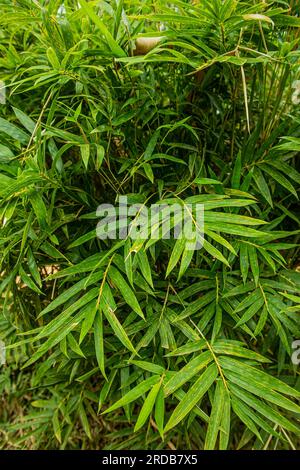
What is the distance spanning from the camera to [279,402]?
1.77 ft

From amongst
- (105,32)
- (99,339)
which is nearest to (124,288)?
(99,339)

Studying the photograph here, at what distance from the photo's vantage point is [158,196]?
766 millimetres

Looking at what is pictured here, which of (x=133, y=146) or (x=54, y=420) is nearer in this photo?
(x=133, y=146)

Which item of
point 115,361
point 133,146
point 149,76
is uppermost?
point 149,76

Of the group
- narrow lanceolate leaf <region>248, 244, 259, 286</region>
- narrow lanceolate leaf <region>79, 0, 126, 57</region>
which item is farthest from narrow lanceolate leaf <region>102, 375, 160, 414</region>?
narrow lanceolate leaf <region>79, 0, 126, 57</region>

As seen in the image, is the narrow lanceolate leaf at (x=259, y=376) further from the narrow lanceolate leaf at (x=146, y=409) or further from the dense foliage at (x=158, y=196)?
the narrow lanceolate leaf at (x=146, y=409)

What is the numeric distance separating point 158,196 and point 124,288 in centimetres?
22

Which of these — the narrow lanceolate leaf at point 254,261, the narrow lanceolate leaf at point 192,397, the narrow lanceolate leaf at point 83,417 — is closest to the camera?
the narrow lanceolate leaf at point 192,397

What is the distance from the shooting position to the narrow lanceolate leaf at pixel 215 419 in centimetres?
54

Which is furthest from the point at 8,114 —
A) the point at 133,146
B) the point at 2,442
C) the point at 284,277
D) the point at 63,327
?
the point at 2,442

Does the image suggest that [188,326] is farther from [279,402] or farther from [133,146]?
[133,146]

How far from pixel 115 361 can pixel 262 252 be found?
321 millimetres

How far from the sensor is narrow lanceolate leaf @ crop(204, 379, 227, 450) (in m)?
0.54

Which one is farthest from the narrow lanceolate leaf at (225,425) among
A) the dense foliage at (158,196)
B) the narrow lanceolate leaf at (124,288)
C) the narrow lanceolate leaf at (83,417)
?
the narrow lanceolate leaf at (83,417)
